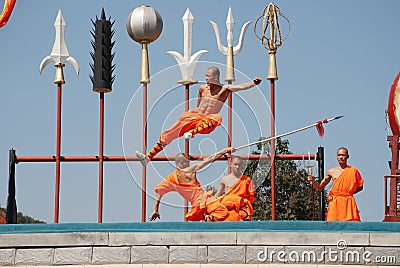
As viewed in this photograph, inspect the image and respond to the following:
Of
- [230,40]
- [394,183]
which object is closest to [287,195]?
[394,183]

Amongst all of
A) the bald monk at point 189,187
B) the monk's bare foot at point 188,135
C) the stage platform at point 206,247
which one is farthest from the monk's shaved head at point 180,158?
the stage platform at point 206,247

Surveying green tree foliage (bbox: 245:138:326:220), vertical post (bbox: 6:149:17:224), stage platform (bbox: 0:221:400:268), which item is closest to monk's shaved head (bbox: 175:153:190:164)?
vertical post (bbox: 6:149:17:224)

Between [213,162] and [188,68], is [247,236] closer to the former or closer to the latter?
[213,162]

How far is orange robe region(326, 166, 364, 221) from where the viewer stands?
1204 centimetres

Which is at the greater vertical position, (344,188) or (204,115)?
(204,115)

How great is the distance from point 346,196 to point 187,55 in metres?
3.07

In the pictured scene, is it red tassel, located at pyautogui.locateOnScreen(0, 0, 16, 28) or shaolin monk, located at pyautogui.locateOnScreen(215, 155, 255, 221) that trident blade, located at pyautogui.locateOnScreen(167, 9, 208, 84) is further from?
red tassel, located at pyautogui.locateOnScreen(0, 0, 16, 28)

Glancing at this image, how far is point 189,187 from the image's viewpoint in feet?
40.0

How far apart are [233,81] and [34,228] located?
4.16 m

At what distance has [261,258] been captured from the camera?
955cm

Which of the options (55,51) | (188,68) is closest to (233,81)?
(188,68)

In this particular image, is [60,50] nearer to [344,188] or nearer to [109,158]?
[109,158]

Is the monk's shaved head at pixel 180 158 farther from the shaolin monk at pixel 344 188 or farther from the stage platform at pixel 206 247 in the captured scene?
the stage platform at pixel 206 247

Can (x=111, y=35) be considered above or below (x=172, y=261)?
above
